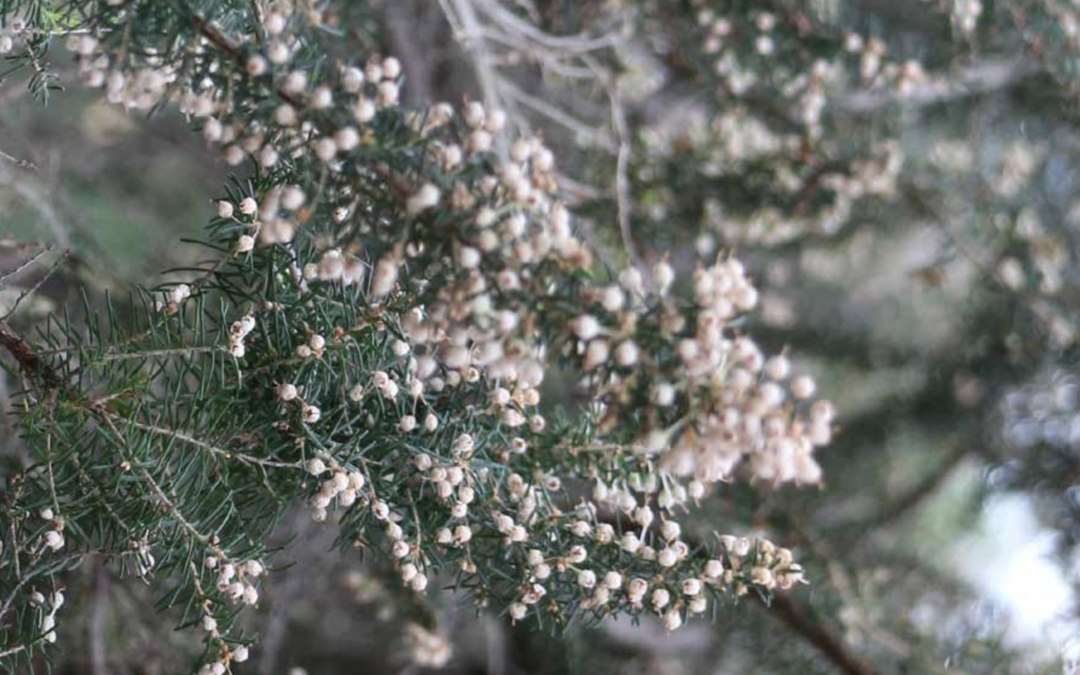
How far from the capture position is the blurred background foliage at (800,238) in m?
0.88

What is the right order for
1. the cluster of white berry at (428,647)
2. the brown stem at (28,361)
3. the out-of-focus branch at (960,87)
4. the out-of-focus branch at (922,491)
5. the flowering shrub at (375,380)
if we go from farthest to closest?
1. the out-of-focus branch at (922,491)
2. the out-of-focus branch at (960,87)
3. the cluster of white berry at (428,647)
4. the brown stem at (28,361)
5. the flowering shrub at (375,380)

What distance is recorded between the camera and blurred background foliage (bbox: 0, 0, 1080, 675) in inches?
34.5

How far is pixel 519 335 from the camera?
416 mm

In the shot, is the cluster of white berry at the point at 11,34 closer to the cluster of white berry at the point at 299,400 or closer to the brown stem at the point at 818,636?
the cluster of white berry at the point at 299,400

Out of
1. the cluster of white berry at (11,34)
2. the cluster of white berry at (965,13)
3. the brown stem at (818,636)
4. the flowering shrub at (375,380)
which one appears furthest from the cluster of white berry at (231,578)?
the cluster of white berry at (965,13)

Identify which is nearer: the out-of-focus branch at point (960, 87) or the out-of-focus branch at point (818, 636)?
the out-of-focus branch at point (818, 636)

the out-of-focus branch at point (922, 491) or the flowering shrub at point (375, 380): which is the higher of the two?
the flowering shrub at point (375, 380)

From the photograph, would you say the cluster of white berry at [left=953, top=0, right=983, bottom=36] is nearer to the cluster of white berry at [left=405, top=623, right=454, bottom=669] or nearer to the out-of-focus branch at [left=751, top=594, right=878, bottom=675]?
the out-of-focus branch at [left=751, top=594, right=878, bottom=675]

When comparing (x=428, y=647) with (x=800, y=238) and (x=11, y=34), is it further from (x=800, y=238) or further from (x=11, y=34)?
(x=800, y=238)

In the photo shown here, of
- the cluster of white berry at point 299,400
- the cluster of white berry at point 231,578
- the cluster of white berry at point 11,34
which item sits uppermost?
the cluster of white berry at point 11,34

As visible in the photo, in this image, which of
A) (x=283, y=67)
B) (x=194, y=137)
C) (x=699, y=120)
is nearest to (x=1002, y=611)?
(x=699, y=120)

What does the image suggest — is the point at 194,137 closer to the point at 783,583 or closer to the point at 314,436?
the point at 314,436

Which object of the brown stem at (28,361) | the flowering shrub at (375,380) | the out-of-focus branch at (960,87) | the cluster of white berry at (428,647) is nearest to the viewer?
the flowering shrub at (375,380)

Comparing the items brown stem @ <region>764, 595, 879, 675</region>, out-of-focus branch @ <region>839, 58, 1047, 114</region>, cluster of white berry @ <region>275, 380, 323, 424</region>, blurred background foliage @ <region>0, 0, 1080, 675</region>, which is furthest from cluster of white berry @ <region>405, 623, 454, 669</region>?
out-of-focus branch @ <region>839, 58, 1047, 114</region>
